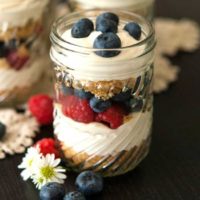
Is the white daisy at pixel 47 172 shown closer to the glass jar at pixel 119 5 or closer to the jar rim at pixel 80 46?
the jar rim at pixel 80 46

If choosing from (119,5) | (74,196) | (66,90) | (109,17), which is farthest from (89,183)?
(119,5)

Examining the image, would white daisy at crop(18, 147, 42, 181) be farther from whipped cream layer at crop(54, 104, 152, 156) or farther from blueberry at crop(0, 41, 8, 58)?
blueberry at crop(0, 41, 8, 58)

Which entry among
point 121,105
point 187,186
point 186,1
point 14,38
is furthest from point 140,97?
point 186,1

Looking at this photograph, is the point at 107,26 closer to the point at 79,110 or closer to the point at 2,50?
the point at 79,110

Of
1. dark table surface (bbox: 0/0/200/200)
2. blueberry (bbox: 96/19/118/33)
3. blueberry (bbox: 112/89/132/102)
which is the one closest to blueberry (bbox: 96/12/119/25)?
blueberry (bbox: 96/19/118/33)

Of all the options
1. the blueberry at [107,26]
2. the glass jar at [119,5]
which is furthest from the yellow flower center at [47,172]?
the glass jar at [119,5]

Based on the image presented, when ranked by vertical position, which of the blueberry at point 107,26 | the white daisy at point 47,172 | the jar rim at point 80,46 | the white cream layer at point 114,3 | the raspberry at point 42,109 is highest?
the blueberry at point 107,26

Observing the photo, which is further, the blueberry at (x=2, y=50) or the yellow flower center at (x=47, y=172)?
the blueberry at (x=2, y=50)
